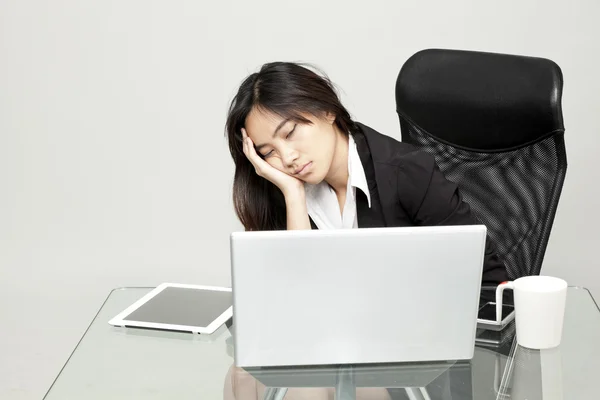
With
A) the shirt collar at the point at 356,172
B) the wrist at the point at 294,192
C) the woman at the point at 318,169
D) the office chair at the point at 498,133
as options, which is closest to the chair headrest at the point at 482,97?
the office chair at the point at 498,133

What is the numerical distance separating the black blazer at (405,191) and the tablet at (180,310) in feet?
1.54

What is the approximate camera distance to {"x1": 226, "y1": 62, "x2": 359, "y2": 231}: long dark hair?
6.82 feet

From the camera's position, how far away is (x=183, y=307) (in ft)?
6.12

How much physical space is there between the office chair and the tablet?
29.0 inches

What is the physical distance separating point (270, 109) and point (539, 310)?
776 millimetres

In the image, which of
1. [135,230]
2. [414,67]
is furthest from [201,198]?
[414,67]

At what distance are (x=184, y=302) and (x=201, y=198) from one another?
203 centimetres

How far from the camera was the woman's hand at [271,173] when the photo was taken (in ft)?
6.95

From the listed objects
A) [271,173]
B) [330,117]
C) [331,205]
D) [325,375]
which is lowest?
[325,375]

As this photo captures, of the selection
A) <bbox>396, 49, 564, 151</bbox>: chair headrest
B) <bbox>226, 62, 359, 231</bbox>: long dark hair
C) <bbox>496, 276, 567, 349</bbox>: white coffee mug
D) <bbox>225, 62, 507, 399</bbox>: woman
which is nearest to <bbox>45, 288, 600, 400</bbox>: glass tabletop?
<bbox>496, 276, 567, 349</bbox>: white coffee mug

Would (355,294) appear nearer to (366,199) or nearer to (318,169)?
(318,169)

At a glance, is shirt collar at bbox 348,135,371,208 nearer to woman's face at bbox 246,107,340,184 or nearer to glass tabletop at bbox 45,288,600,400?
woman's face at bbox 246,107,340,184

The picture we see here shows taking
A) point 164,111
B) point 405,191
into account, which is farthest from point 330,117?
point 164,111

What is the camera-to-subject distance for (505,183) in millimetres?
2297
